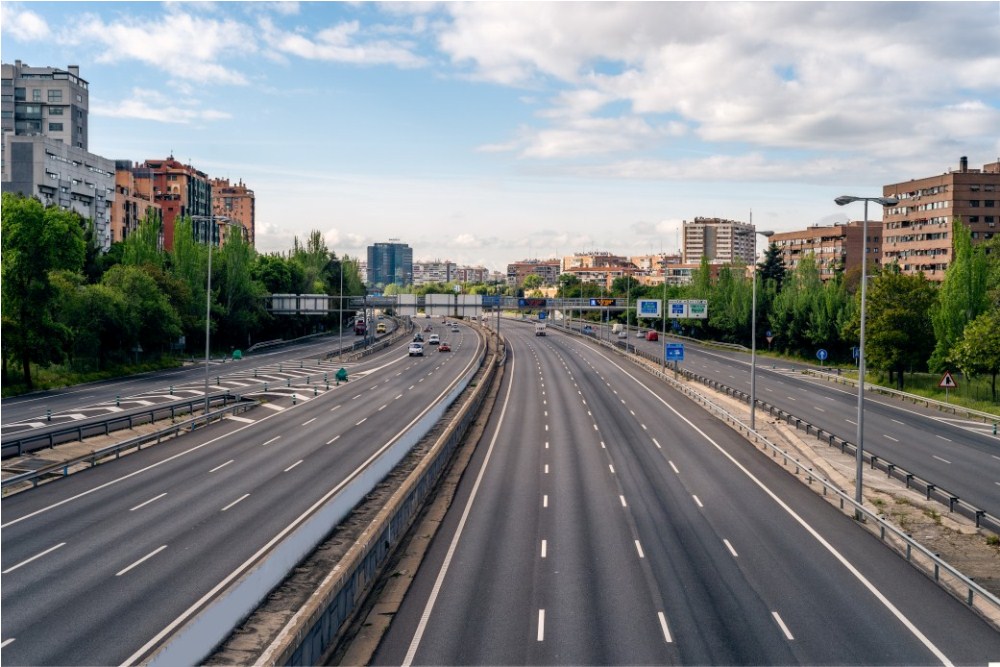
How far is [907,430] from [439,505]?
32.7 meters

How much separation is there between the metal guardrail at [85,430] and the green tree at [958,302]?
56.8 metres

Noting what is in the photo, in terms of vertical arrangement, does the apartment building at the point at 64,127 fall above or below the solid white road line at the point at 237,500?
above

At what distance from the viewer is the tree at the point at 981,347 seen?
179 feet

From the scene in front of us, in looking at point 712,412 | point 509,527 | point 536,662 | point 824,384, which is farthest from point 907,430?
point 536,662

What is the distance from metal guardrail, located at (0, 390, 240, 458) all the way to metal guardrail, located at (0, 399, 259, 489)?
154 cm

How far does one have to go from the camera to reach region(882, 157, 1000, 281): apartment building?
118 meters

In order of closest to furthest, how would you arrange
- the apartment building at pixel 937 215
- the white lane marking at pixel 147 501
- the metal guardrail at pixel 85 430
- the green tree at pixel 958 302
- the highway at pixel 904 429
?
the white lane marking at pixel 147 501 < the metal guardrail at pixel 85 430 < the highway at pixel 904 429 < the green tree at pixel 958 302 < the apartment building at pixel 937 215

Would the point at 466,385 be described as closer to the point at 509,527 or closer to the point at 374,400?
the point at 374,400

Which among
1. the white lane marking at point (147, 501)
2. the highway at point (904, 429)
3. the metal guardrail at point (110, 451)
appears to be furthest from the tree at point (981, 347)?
the white lane marking at point (147, 501)

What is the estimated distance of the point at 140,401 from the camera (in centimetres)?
5334

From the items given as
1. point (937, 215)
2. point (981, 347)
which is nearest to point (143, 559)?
point (981, 347)

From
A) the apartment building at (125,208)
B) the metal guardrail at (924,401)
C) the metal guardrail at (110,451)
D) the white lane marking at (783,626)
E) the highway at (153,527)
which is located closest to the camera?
the highway at (153,527)

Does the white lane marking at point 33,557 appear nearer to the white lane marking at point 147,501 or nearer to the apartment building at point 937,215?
the white lane marking at point 147,501

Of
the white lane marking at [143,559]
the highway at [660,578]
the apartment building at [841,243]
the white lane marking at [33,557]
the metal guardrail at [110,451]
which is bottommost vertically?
the highway at [660,578]
